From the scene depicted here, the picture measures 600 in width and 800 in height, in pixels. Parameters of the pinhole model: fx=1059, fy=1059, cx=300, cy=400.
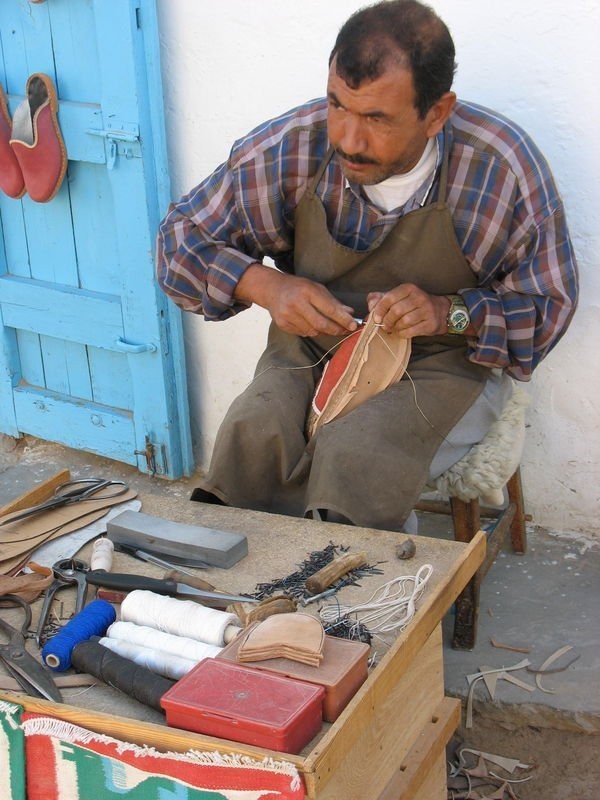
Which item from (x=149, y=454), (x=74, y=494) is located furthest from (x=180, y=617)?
(x=149, y=454)

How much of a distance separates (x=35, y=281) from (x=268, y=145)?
1.50 meters

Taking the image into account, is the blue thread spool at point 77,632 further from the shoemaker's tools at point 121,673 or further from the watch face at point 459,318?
the watch face at point 459,318

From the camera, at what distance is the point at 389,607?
195cm

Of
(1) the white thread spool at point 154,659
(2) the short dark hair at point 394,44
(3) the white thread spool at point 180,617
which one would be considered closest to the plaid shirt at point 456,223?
(2) the short dark hair at point 394,44

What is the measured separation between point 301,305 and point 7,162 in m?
1.55

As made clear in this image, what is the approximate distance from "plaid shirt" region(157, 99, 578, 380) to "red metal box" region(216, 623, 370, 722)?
0.98 meters

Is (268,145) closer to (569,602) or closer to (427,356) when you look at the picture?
(427,356)

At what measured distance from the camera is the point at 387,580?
6.73 ft

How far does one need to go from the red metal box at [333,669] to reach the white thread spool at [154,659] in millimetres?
82

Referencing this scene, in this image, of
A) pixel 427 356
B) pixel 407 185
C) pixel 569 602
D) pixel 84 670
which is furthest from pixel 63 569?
pixel 569 602

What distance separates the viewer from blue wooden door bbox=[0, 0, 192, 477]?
10.8 ft

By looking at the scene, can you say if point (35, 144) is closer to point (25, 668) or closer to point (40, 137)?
point (40, 137)

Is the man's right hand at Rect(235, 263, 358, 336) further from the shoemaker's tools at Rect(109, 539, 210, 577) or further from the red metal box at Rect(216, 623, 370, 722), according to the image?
the red metal box at Rect(216, 623, 370, 722)

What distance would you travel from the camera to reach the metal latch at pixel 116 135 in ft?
10.8
